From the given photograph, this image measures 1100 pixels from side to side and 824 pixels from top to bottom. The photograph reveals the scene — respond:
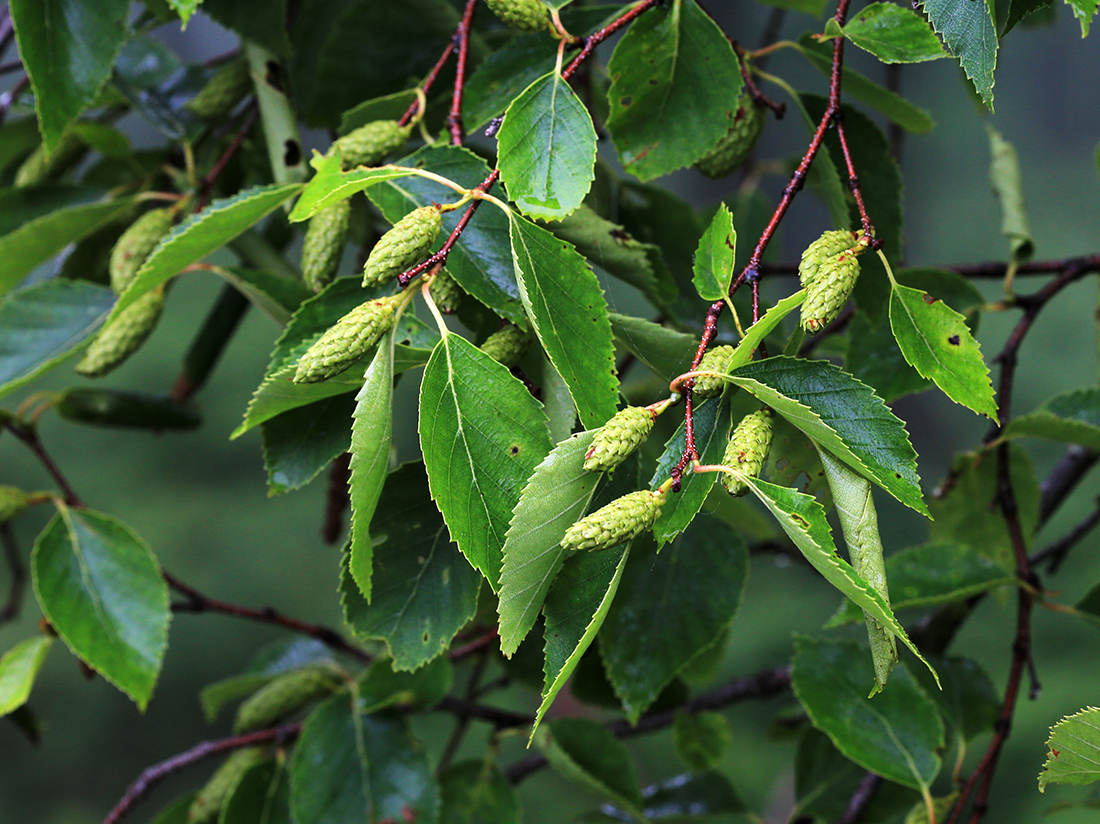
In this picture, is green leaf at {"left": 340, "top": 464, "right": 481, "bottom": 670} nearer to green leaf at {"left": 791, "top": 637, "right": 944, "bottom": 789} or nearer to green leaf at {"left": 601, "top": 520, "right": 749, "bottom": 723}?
green leaf at {"left": 601, "top": 520, "right": 749, "bottom": 723}

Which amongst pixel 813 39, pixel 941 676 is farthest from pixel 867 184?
pixel 941 676

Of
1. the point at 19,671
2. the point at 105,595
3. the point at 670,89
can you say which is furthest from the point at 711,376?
the point at 19,671

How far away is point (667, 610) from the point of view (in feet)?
1.39

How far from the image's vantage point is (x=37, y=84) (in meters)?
0.38

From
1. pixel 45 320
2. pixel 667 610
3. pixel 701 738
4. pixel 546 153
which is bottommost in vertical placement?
pixel 701 738

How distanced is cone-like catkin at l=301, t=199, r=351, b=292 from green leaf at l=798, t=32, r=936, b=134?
0.65 ft

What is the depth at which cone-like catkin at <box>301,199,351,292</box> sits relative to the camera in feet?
1.13

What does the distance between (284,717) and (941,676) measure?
0.42 m

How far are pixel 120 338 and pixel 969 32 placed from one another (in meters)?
0.36

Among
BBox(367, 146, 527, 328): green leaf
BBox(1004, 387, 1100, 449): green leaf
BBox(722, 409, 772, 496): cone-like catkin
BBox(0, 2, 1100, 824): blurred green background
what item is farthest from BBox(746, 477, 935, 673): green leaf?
BBox(0, 2, 1100, 824): blurred green background

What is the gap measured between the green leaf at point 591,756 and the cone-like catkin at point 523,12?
0.39 m

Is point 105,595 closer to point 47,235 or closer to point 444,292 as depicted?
point 47,235

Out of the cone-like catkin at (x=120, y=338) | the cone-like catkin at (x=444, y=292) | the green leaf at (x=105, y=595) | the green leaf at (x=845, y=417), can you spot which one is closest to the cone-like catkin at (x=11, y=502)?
the green leaf at (x=105, y=595)

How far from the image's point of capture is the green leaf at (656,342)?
11.6 inches
